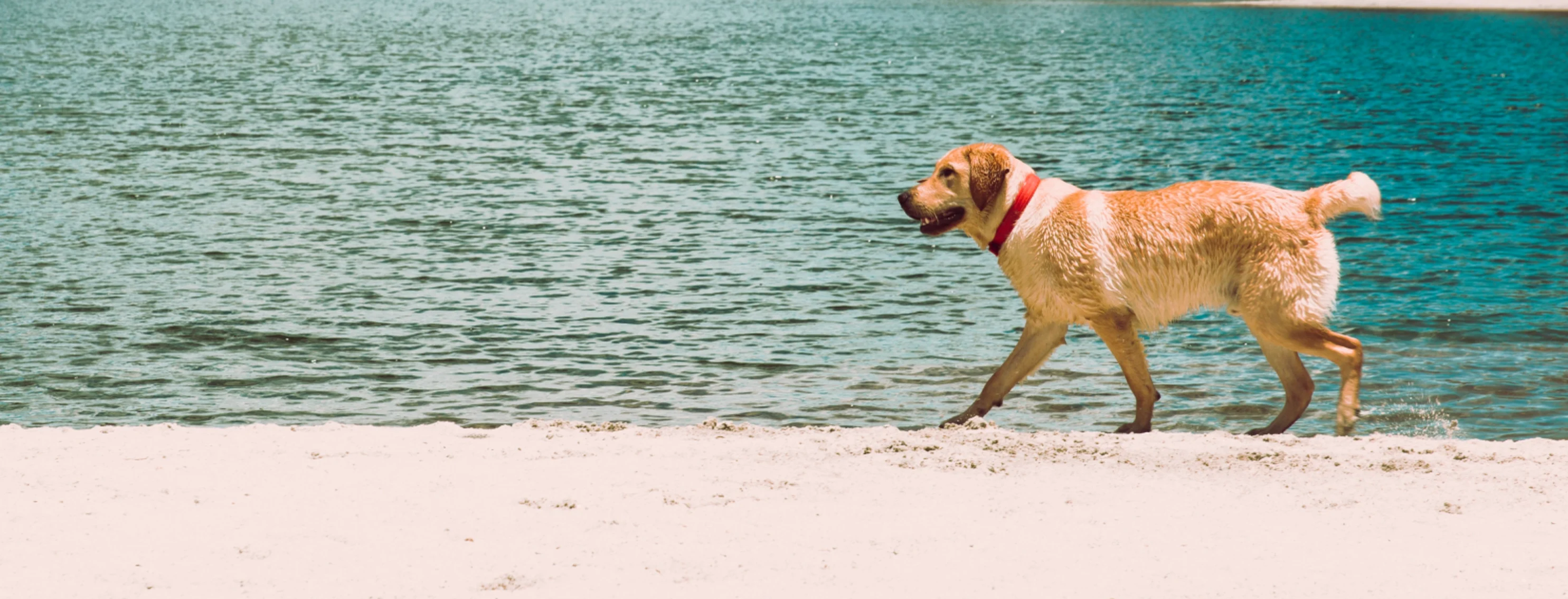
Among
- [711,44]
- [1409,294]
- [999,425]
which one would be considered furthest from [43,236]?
[711,44]

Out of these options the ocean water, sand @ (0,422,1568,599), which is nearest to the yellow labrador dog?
sand @ (0,422,1568,599)

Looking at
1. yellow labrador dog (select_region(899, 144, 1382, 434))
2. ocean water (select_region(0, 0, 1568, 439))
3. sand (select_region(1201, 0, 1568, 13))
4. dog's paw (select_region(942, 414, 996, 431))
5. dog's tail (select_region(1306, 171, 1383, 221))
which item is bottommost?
sand (select_region(1201, 0, 1568, 13))

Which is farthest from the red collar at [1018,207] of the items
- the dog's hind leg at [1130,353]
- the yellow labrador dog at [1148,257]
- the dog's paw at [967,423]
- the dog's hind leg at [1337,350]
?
the dog's hind leg at [1337,350]

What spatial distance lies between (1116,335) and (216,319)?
26.4 feet

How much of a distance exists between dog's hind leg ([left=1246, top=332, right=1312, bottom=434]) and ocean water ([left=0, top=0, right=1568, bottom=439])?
100cm

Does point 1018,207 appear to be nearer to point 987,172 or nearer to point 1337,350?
point 987,172

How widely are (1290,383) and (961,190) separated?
82.1 inches

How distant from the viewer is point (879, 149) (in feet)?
84.3

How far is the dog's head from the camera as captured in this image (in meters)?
8.02

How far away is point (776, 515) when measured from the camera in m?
6.18

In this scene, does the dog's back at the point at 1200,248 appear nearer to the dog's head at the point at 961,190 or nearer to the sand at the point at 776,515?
the dog's head at the point at 961,190

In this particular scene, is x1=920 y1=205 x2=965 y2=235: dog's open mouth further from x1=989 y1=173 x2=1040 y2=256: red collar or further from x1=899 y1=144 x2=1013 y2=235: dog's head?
x1=989 y1=173 x2=1040 y2=256: red collar

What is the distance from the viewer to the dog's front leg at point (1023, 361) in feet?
26.6

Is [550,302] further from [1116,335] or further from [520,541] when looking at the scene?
[520,541]
